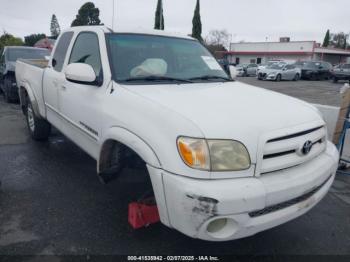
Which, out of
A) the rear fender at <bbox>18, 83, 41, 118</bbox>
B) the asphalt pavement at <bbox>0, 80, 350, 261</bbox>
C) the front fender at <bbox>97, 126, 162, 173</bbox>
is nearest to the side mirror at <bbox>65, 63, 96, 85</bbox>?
the front fender at <bbox>97, 126, 162, 173</bbox>

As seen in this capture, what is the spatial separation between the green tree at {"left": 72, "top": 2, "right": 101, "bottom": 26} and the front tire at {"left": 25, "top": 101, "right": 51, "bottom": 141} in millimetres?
38792

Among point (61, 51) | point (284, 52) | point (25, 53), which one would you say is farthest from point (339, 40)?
point (61, 51)

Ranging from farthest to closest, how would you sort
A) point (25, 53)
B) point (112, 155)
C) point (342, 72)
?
1. point (342, 72)
2. point (25, 53)
3. point (112, 155)

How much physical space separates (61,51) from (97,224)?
8.11 ft

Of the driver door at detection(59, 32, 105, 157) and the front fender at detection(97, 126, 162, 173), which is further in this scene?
the driver door at detection(59, 32, 105, 157)

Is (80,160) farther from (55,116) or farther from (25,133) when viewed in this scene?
(25,133)

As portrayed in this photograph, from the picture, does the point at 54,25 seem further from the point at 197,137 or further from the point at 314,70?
the point at 197,137

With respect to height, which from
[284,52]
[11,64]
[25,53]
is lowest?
[11,64]

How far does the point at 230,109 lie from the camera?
7.83 ft

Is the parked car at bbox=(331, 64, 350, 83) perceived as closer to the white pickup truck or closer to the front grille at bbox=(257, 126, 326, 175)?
the white pickup truck

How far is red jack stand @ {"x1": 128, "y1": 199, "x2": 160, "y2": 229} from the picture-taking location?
Result: 2658 mm

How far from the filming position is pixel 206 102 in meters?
2.48

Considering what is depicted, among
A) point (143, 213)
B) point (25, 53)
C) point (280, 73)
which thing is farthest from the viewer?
point (280, 73)

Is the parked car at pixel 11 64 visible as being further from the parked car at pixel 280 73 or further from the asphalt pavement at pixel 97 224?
the parked car at pixel 280 73
